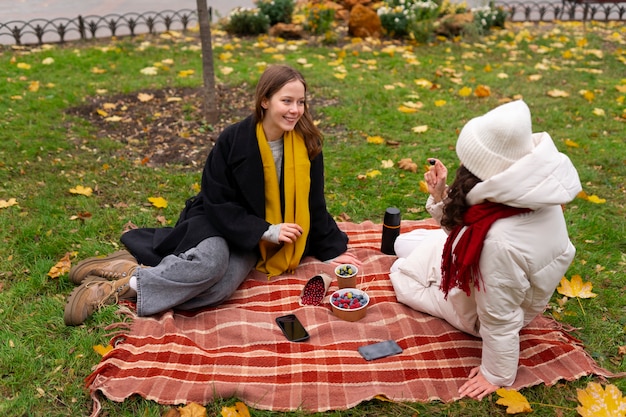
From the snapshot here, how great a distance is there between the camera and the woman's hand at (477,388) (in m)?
2.76

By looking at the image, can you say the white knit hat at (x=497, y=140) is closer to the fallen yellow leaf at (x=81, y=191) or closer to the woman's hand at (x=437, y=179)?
the woman's hand at (x=437, y=179)

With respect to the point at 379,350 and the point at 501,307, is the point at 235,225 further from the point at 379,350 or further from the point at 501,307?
the point at 501,307

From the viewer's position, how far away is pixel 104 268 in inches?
138

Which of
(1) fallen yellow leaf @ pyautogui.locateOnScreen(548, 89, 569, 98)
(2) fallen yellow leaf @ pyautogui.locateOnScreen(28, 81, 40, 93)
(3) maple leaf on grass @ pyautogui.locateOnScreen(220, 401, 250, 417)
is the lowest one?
(3) maple leaf on grass @ pyautogui.locateOnScreen(220, 401, 250, 417)

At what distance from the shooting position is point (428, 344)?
122 inches

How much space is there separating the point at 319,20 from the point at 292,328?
6.96 meters

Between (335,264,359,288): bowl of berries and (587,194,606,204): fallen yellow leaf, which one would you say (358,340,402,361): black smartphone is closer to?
(335,264,359,288): bowl of berries

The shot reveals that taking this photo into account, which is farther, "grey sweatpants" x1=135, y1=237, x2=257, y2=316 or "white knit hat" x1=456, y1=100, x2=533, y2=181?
"grey sweatpants" x1=135, y1=237, x2=257, y2=316

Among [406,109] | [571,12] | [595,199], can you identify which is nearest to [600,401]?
[595,199]

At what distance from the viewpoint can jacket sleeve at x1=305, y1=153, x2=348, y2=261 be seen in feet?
12.0

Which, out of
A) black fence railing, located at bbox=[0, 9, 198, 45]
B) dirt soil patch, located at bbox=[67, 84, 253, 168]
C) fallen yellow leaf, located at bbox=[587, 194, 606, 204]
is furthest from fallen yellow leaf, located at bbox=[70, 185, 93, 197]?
black fence railing, located at bbox=[0, 9, 198, 45]

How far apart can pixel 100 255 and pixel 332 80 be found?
4.18m

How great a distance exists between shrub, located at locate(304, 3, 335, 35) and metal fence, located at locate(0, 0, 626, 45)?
1.92 meters

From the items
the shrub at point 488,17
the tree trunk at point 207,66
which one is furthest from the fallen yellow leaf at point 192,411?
the shrub at point 488,17
